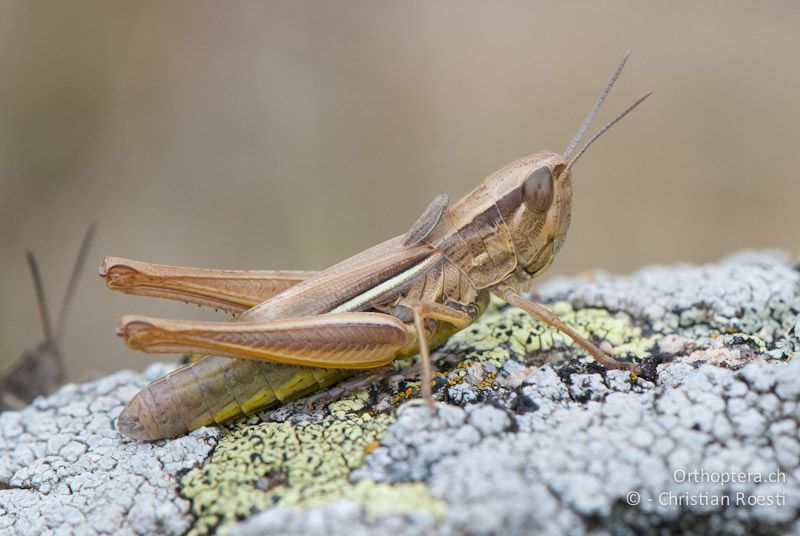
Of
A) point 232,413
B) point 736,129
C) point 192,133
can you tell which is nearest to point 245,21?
point 192,133

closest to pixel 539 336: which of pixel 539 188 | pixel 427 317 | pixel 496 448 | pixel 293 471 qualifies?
pixel 427 317

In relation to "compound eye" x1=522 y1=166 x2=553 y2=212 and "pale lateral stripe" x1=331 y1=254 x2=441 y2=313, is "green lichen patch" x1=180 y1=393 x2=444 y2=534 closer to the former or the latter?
"pale lateral stripe" x1=331 y1=254 x2=441 y2=313

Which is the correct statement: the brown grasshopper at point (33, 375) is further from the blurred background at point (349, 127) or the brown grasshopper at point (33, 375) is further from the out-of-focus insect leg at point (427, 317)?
the blurred background at point (349, 127)

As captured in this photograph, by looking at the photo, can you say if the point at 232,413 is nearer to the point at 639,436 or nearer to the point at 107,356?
the point at 639,436

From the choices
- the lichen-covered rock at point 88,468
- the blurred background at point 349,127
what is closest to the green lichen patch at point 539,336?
the lichen-covered rock at point 88,468

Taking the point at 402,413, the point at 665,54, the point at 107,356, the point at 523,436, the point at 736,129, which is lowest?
the point at 523,436

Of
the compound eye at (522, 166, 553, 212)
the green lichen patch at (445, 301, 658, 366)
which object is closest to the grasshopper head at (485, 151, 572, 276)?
the compound eye at (522, 166, 553, 212)
